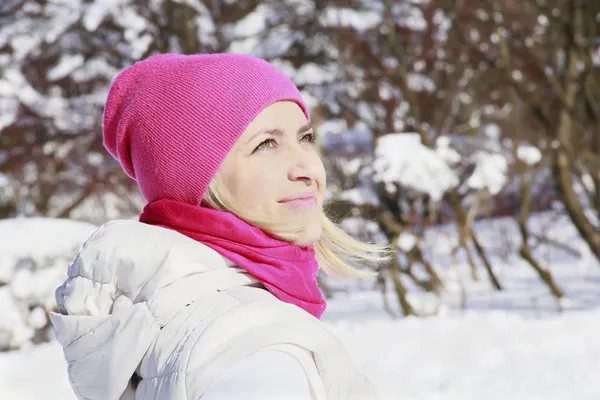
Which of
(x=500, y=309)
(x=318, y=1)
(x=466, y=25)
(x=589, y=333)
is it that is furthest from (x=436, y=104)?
(x=589, y=333)

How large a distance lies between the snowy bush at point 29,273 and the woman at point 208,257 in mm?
5558

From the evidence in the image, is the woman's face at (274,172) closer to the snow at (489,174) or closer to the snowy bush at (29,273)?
the snowy bush at (29,273)

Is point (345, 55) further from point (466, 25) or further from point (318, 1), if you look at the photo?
point (466, 25)

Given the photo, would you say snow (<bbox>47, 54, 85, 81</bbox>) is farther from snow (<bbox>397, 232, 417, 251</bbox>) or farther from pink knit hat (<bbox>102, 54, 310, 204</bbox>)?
pink knit hat (<bbox>102, 54, 310, 204</bbox>)

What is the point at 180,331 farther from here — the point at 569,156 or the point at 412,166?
the point at 569,156

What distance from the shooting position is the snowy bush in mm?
6750

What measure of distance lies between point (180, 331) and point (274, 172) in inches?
15.1

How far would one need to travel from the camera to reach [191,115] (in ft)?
4.77

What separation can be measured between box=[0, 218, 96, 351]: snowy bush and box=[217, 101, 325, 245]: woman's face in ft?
18.7

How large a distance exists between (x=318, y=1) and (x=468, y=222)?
3.08 metres

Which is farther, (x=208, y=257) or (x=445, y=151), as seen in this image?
(x=445, y=151)

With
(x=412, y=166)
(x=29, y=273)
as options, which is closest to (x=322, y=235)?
(x=412, y=166)

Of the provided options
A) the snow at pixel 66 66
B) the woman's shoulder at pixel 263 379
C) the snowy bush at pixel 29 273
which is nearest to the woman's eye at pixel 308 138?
the woman's shoulder at pixel 263 379

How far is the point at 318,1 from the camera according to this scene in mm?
8711
